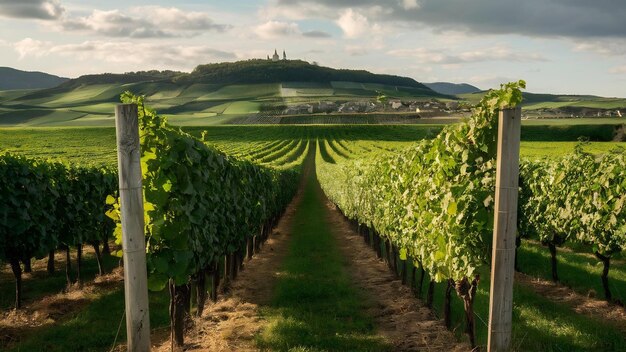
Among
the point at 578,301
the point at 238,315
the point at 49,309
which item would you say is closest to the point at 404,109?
the point at 578,301

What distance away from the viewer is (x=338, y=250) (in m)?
18.3

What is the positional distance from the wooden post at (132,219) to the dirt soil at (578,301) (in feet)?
29.4

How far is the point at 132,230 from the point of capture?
→ 488 cm

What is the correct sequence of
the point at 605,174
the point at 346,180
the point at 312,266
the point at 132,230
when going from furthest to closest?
the point at 346,180 → the point at 312,266 → the point at 605,174 → the point at 132,230

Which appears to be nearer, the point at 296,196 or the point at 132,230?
the point at 132,230

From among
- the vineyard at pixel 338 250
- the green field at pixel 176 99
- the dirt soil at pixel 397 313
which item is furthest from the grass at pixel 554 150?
the green field at pixel 176 99

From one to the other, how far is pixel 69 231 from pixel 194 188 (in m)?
7.40

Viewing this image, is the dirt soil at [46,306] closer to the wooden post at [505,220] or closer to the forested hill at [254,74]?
the wooden post at [505,220]

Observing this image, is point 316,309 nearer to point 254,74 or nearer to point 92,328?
point 92,328

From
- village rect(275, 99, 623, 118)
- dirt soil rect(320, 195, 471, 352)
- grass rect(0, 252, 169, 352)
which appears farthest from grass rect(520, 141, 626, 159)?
village rect(275, 99, 623, 118)

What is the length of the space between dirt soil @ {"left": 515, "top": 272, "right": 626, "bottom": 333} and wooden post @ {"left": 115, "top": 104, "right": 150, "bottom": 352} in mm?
8972

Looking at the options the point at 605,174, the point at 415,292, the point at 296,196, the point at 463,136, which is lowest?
the point at 296,196

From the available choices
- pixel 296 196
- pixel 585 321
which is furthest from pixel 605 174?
pixel 296 196

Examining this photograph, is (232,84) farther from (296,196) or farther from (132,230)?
(132,230)
